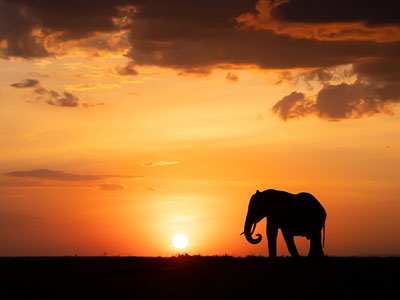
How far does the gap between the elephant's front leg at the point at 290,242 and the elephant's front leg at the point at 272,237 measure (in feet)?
1.60

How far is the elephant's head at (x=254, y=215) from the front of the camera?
36969 millimetres

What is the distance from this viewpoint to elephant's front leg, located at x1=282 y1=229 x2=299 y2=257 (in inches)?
1380

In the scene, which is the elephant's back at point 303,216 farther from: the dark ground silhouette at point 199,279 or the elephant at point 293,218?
the dark ground silhouette at point 199,279

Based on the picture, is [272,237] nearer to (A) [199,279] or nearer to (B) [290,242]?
(B) [290,242]

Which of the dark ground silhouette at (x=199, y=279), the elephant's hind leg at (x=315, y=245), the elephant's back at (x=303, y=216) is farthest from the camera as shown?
the elephant's hind leg at (x=315, y=245)

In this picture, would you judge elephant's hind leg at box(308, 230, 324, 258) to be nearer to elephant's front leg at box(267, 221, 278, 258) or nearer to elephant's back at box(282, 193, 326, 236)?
elephant's back at box(282, 193, 326, 236)

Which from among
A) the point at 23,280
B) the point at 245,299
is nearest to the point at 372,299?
the point at 245,299

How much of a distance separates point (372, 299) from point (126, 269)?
10246 millimetres

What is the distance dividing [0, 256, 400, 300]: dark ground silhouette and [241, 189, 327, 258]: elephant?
6267 millimetres

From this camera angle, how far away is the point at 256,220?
122ft

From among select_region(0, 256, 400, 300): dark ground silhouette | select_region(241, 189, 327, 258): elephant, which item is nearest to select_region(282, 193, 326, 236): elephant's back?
select_region(241, 189, 327, 258): elephant

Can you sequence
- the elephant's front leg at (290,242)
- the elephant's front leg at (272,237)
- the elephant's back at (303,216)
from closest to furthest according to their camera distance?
1. the elephant's front leg at (290,242)
2. the elephant's front leg at (272,237)
3. the elephant's back at (303,216)

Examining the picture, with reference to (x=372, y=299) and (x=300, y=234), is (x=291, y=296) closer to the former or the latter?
(x=372, y=299)

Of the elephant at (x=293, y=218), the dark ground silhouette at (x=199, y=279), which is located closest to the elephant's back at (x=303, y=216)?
the elephant at (x=293, y=218)
